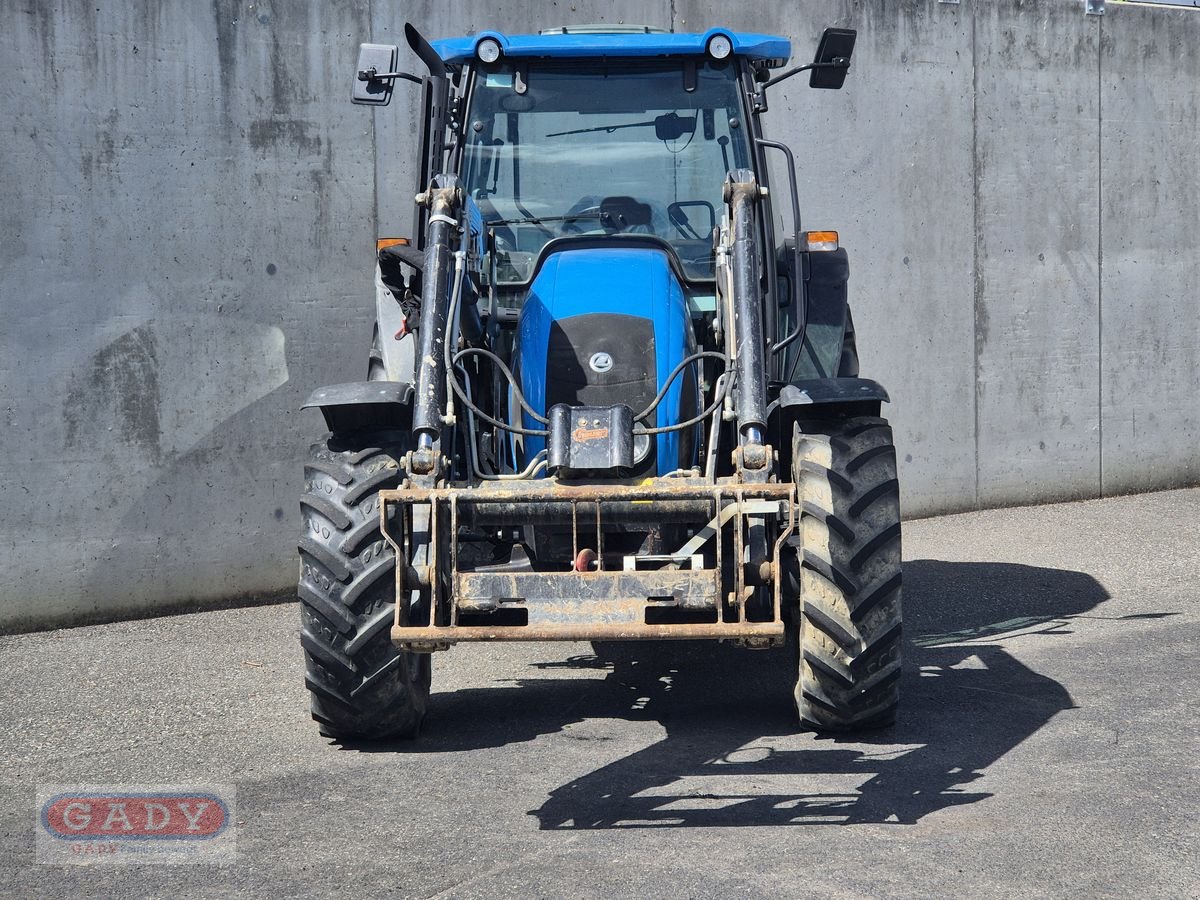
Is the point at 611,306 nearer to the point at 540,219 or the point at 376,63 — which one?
the point at 540,219

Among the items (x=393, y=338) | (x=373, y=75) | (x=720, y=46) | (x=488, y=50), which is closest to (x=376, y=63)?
(x=373, y=75)

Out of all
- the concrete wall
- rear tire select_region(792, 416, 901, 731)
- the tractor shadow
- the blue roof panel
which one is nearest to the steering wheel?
the blue roof panel

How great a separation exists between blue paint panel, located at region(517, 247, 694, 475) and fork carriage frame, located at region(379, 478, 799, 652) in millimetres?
608

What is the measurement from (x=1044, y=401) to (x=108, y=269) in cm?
644

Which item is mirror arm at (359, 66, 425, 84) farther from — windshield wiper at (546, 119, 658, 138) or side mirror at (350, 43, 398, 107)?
windshield wiper at (546, 119, 658, 138)

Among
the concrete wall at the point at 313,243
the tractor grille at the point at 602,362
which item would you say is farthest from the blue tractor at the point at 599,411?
the concrete wall at the point at 313,243

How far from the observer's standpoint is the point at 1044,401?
10.5 m

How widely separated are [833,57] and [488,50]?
143 cm

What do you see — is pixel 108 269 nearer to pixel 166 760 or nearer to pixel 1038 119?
pixel 166 760

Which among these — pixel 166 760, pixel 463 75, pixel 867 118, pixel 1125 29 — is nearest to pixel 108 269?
pixel 463 75

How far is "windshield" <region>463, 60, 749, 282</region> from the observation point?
6.28 m

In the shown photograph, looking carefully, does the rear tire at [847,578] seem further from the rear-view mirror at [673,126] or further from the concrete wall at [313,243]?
the concrete wall at [313,243]

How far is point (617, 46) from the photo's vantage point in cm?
616

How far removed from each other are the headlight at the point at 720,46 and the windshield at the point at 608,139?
0.08 metres
